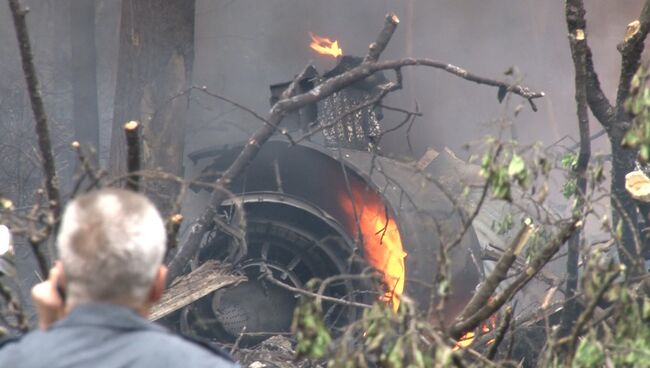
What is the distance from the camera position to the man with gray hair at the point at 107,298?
6.83 feet

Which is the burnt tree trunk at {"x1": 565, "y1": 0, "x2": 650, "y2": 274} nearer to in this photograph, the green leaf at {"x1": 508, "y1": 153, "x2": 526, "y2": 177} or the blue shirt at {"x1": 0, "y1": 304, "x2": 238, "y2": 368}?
the green leaf at {"x1": 508, "y1": 153, "x2": 526, "y2": 177}

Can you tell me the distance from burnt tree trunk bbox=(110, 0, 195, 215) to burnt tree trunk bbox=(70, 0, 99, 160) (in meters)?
3.45

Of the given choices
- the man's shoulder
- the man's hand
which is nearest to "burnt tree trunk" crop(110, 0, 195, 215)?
the man's hand

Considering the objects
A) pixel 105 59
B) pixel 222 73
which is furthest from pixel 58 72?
pixel 222 73

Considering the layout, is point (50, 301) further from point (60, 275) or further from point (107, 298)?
point (107, 298)

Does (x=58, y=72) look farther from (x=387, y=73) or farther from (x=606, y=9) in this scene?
(x=606, y=9)

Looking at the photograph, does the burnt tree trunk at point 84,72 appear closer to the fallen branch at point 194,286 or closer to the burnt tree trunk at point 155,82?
the burnt tree trunk at point 155,82

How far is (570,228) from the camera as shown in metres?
4.03

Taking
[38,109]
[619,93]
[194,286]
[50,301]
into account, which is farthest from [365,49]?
[50,301]

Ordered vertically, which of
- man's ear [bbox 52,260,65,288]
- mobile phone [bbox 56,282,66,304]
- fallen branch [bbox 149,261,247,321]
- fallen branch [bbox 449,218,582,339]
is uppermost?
fallen branch [bbox 149,261,247,321]

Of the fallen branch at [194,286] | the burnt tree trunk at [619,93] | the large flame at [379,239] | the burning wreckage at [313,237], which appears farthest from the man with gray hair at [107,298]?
the large flame at [379,239]

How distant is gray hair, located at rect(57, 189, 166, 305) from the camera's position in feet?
6.86

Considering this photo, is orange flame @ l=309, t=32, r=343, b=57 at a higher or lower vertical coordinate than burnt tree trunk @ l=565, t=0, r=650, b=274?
higher

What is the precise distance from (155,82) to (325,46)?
251 inches
